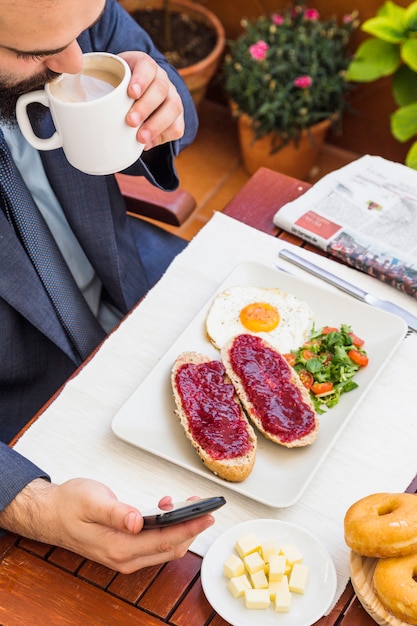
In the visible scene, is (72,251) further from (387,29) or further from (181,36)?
(181,36)

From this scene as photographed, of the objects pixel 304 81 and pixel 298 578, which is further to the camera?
pixel 304 81

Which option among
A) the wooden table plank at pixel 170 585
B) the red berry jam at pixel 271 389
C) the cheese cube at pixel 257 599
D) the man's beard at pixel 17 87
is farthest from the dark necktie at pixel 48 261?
the cheese cube at pixel 257 599

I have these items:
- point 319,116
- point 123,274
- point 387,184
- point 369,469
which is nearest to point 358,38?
point 319,116

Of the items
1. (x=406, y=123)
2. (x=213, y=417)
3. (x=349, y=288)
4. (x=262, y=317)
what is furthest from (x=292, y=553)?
(x=406, y=123)

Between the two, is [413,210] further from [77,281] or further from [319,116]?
[319,116]

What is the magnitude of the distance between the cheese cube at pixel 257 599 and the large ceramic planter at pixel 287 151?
7.49 ft

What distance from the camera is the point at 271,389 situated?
1344 millimetres

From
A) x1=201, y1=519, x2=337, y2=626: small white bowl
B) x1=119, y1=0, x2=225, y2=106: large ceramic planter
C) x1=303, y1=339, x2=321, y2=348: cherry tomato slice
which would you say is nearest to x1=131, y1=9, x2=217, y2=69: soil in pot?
x1=119, y1=0, x2=225, y2=106: large ceramic planter

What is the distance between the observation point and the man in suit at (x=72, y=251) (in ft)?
3.69

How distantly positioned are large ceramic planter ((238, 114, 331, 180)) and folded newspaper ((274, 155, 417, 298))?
1367 mm

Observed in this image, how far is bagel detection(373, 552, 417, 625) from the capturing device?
1028 mm

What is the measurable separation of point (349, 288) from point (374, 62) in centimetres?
165

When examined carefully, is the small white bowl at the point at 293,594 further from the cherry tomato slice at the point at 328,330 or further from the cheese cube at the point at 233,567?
the cherry tomato slice at the point at 328,330

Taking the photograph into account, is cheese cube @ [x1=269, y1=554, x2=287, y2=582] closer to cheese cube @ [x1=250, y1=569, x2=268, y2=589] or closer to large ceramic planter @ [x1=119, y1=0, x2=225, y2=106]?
cheese cube @ [x1=250, y1=569, x2=268, y2=589]
